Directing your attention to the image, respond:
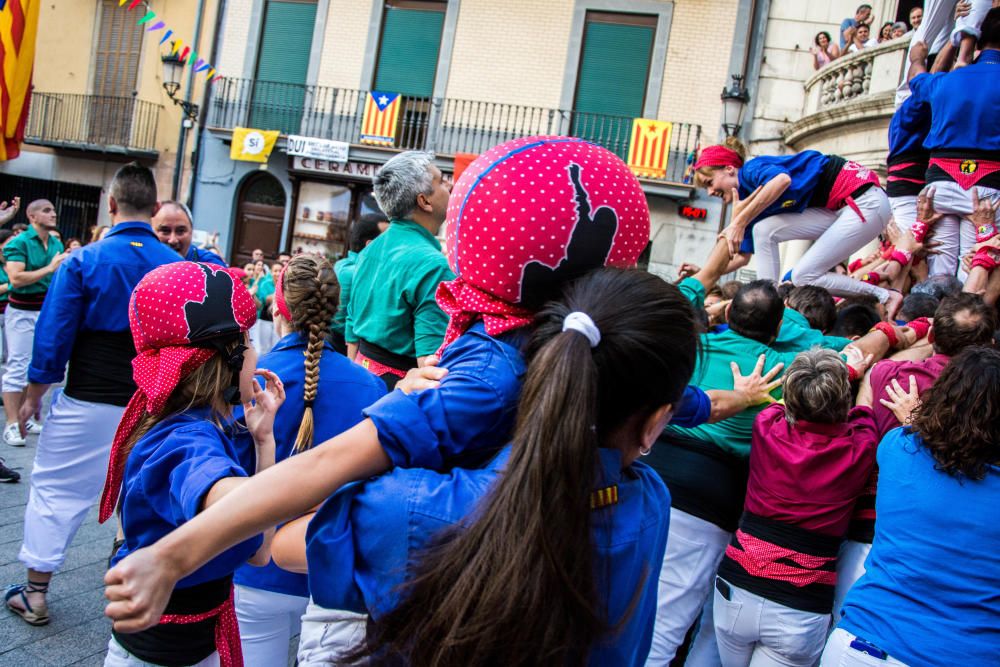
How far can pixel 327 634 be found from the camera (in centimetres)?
165

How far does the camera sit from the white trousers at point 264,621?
2467mm

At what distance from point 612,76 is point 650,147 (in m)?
1.98

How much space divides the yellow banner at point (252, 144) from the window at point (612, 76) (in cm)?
679

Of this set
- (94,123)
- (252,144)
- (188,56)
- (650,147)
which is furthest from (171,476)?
(94,123)

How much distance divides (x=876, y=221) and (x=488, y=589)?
4184mm

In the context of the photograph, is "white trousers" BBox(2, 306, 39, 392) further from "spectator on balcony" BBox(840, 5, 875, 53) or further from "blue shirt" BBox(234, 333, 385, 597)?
"spectator on balcony" BBox(840, 5, 875, 53)

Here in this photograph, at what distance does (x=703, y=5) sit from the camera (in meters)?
15.7

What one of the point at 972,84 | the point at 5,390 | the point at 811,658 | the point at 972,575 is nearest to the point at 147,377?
the point at 972,575

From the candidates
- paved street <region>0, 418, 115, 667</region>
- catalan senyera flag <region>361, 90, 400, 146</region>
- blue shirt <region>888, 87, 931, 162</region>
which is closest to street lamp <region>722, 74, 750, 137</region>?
catalan senyera flag <region>361, 90, 400, 146</region>

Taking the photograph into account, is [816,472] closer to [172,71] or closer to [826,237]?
[826,237]

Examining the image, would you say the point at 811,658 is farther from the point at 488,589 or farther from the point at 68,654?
the point at 68,654

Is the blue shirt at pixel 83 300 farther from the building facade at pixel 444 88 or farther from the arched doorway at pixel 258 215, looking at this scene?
the arched doorway at pixel 258 215

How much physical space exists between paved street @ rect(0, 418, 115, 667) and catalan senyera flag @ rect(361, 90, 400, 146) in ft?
42.5

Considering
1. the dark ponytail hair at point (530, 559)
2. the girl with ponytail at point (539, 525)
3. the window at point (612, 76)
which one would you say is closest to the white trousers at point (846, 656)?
the girl with ponytail at point (539, 525)
